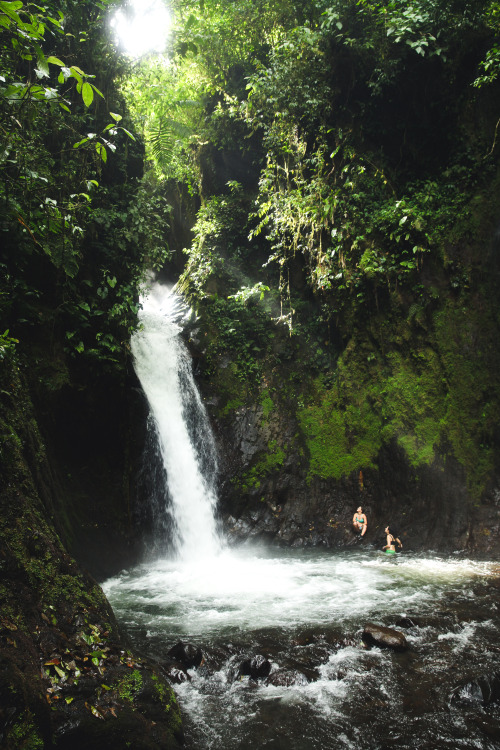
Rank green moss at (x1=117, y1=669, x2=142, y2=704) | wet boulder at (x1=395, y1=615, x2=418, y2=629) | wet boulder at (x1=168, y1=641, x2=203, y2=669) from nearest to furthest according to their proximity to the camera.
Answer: green moss at (x1=117, y1=669, x2=142, y2=704) < wet boulder at (x1=168, y1=641, x2=203, y2=669) < wet boulder at (x1=395, y1=615, x2=418, y2=629)

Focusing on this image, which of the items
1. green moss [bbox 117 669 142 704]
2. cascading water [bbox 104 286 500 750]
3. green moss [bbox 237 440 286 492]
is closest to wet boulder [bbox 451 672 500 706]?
cascading water [bbox 104 286 500 750]

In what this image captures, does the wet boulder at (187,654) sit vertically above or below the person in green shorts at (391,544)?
above

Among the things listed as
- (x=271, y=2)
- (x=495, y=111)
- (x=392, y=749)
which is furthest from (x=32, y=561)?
(x=271, y=2)

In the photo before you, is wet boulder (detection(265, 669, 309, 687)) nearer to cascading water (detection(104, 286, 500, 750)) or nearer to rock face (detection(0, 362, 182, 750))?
cascading water (detection(104, 286, 500, 750))

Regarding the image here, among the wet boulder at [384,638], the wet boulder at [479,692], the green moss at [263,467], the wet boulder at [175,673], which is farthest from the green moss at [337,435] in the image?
the wet boulder at [175,673]

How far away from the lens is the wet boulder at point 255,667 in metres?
3.79

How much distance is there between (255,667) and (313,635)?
985 mm

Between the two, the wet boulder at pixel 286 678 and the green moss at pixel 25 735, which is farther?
the wet boulder at pixel 286 678

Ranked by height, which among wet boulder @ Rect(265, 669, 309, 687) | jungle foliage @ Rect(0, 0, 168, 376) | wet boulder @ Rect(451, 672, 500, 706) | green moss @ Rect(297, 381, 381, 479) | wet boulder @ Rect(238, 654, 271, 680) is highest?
jungle foliage @ Rect(0, 0, 168, 376)

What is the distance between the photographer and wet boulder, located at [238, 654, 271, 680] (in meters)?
3.79

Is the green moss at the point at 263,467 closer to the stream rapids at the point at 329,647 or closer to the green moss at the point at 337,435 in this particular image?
the green moss at the point at 337,435

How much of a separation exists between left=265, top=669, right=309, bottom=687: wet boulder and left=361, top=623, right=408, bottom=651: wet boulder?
3.07 ft

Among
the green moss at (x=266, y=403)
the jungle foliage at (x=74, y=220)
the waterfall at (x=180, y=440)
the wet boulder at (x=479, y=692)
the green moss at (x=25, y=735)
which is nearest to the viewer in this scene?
the green moss at (x=25, y=735)

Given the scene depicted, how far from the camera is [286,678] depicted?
372 centimetres
